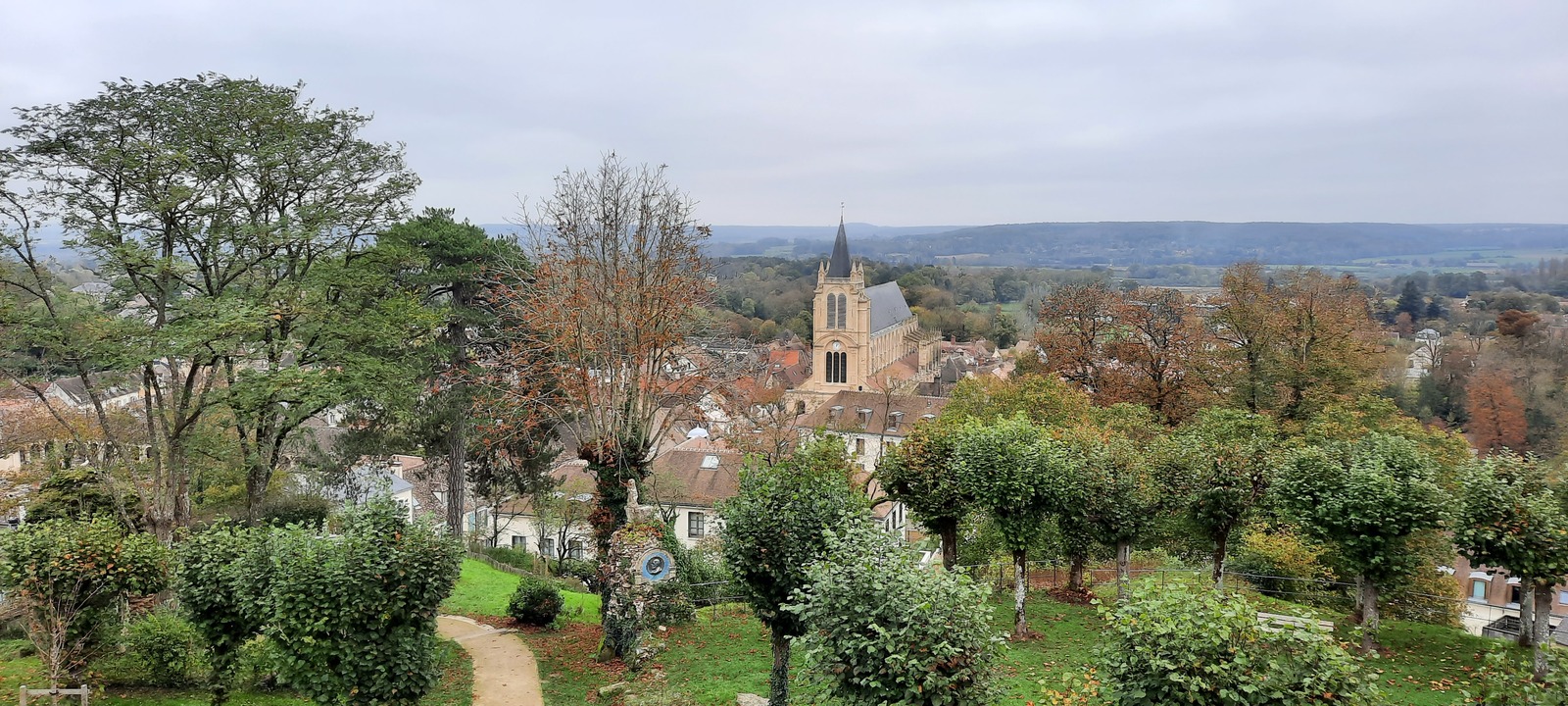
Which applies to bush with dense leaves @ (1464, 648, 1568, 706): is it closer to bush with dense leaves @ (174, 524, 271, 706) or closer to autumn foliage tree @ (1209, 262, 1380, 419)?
bush with dense leaves @ (174, 524, 271, 706)

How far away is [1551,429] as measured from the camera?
3694 cm

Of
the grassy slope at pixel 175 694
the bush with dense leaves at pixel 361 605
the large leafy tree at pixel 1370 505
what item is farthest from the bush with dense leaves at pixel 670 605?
the large leafy tree at pixel 1370 505

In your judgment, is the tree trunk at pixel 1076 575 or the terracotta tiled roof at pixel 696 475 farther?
the terracotta tiled roof at pixel 696 475

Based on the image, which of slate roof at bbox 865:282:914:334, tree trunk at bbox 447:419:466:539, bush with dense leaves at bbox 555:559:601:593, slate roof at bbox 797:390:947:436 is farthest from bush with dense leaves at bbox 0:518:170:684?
slate roof at bbox 865:282:914:334

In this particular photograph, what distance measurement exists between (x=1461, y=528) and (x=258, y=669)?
20424 millimetres

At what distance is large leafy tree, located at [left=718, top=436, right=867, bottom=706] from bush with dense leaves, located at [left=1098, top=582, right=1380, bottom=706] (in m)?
4.71

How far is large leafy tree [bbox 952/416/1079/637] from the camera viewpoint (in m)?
16.5

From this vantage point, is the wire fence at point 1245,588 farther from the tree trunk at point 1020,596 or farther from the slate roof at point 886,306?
the slate roof at point 886,306

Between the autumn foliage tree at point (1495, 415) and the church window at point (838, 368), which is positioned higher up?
the autumn foliage tree at point (1495, 415)

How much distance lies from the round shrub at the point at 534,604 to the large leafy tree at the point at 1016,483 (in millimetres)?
9604

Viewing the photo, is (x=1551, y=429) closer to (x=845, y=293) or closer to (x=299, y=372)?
(x=299, y=372)

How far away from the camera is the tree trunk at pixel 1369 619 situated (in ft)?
49.9

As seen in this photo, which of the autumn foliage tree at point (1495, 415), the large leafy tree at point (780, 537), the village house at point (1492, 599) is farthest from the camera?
the autumn foliage tree at point (1495, 415)

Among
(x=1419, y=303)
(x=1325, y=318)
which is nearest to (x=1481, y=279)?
(x=1419, y=303)
